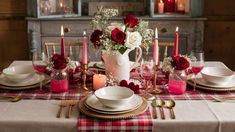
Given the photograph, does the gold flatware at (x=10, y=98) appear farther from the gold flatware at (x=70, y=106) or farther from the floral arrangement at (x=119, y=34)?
the floral arrangement at (x=119, y=34)

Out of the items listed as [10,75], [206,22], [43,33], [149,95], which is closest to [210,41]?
[206,22]

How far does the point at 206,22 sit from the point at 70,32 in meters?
1.26

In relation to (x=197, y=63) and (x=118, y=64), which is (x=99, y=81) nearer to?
(x=118, y=64)

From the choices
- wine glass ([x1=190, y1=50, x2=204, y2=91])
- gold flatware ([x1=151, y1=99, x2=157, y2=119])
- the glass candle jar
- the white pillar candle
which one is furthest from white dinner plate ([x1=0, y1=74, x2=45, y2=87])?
the glass candle jar

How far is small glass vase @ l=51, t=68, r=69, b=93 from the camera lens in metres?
1.93

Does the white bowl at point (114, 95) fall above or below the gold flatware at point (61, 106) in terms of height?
above

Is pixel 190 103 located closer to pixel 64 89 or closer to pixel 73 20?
pixel 64 89

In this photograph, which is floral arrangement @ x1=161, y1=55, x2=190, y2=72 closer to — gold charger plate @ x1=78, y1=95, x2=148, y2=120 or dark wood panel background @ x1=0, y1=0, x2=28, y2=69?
gold charger plate @ x1=78, y1=95, x2=148, y2=120

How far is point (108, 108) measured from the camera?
5.40ft

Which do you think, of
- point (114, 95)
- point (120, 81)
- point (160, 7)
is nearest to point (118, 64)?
point (120, 81)

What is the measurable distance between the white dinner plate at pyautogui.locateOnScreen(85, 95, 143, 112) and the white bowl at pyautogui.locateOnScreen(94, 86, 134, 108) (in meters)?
0.02

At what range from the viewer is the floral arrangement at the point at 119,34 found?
1871mm

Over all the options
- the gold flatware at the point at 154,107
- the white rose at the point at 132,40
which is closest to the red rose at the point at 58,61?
the white rose at the point at 132,40

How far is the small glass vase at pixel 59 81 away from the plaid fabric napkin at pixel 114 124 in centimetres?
37
